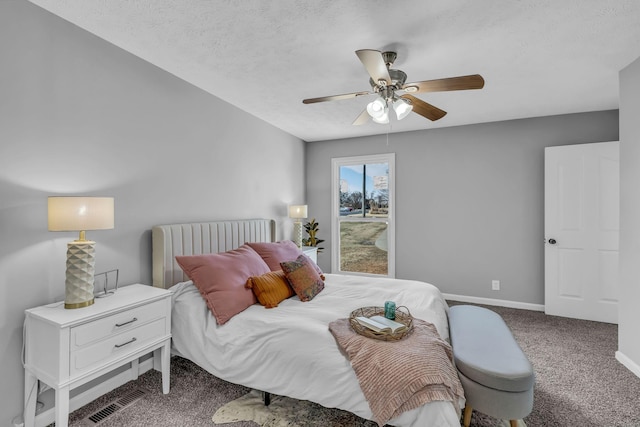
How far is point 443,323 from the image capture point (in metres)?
2.10

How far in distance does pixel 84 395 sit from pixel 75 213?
1293 millimetres

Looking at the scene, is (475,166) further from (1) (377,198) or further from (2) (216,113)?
(2) (216,113)

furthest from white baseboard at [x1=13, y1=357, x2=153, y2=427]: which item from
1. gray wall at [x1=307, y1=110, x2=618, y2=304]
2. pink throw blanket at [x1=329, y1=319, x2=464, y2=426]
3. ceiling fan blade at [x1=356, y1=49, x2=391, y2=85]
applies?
gray wall at [x1=307, y1=110, x2=618, y2=304]

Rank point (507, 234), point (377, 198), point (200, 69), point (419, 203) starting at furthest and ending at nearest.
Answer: point (377, 198) → point (419, 203) → point (507, 234) → point (200, 69)

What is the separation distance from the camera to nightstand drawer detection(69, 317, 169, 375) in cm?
161

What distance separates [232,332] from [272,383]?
43 cm

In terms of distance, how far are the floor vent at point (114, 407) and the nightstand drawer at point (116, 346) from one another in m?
0.46

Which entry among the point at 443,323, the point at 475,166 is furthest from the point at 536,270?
the point at 443,323

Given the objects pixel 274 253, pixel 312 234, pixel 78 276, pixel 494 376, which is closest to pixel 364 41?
pixel 274 253

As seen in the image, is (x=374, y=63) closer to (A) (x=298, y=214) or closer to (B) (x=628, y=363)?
(A) (x=298, y=214)

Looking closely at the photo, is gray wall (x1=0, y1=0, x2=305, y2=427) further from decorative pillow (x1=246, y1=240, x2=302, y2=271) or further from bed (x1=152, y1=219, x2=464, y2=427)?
decorative pillow (x1=246, y1=240, x2=302, y2=271)

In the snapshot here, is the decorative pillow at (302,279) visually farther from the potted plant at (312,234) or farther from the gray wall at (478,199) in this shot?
the gray wall at (478,199)

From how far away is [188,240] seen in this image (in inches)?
106

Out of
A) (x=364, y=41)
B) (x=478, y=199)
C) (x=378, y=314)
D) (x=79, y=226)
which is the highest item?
(x=364, y=41)
